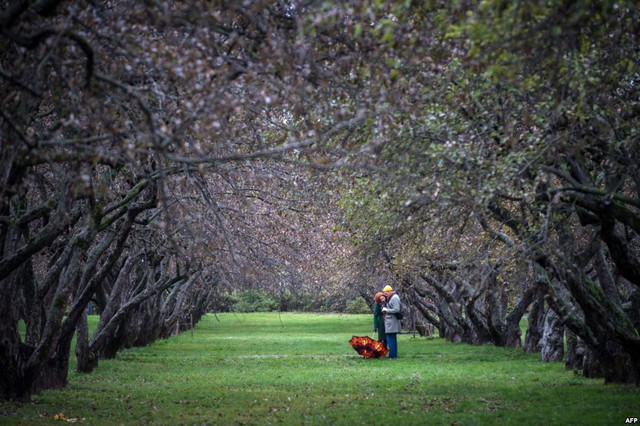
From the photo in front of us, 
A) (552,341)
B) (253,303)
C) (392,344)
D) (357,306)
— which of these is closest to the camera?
(552,341)

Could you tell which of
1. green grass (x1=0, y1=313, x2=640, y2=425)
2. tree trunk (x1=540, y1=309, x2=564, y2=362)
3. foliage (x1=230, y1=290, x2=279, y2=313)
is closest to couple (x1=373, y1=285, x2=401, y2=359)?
green grass (x1=0, y1=313, x2=640, y2=425)

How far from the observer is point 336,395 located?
14.7m

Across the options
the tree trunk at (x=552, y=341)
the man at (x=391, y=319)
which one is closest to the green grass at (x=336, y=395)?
the tree trunk at (x=552, y=341)

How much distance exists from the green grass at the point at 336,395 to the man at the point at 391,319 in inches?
31.1

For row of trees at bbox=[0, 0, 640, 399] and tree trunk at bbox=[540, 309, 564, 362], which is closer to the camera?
row of trees at bbox=[0, 0, 640, 399]

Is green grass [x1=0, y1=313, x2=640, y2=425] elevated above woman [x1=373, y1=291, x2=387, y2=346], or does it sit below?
below

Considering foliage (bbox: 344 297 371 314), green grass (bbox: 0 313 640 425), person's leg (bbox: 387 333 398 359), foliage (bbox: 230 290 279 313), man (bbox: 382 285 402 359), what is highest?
foliage (bbox: 230 290 279 313)

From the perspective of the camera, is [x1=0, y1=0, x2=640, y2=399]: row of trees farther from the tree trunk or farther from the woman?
the woman

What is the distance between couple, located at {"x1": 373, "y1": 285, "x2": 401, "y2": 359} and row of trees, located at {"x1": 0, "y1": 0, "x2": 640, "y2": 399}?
7339 mm

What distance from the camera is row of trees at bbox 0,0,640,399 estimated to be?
25.3 ft

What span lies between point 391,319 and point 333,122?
603 inches

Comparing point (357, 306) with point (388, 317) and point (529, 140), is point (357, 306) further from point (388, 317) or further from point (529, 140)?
point (529, 140)

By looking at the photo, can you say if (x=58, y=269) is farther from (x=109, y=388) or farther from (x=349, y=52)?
(x=349, y=52)

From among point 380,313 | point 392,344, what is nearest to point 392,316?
point 392,344
